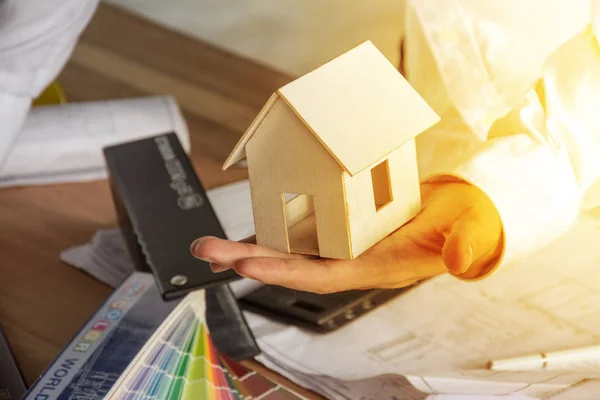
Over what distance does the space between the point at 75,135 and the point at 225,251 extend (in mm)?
708

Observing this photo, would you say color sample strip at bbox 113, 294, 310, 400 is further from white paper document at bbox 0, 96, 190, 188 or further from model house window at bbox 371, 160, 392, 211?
white paper document at bbox 0, 96, 190, 188

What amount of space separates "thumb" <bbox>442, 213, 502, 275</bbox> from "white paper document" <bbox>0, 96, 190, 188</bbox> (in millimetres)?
716

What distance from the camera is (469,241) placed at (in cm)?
56

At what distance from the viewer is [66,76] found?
151 cm

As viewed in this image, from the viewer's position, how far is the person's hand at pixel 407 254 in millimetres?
568

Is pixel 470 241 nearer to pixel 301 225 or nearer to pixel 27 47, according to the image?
pixel 301 225

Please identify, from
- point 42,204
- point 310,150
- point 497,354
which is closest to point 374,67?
point 310,150

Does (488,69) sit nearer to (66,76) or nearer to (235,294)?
(235,294)

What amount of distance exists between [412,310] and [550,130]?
0.79 ft

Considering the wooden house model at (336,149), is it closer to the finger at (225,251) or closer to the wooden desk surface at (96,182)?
the finger at (225,251)

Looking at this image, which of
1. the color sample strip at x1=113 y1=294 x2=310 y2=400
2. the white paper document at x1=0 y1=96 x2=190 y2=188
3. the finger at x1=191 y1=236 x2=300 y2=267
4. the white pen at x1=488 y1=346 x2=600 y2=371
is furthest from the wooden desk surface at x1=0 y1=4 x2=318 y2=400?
the white pen at x1=488 y1=346 x2=600 y2=371

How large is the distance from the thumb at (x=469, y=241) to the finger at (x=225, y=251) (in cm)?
12

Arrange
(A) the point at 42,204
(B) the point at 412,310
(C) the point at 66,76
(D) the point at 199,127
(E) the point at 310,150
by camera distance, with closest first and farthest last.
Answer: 1. (E) the point at 310,150
2. (B) the point at 412,310
3. (A) the point at 42,204
4. (D) the point at 199,127
5. (C) the point at 66,76

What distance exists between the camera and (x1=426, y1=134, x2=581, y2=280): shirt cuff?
640 mm
